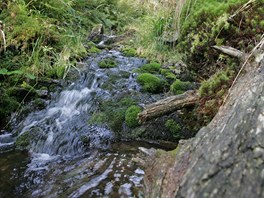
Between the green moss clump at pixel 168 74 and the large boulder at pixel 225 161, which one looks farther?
the green moss clump at pixel 168 74

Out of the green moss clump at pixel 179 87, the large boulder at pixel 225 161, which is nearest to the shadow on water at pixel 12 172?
the large boulder at pixel 225 161

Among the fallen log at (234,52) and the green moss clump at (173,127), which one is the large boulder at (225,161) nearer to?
the fallen log at (234,52)

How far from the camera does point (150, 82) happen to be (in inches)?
201

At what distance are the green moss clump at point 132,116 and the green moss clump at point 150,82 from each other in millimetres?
671

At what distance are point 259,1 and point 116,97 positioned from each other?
2406mm

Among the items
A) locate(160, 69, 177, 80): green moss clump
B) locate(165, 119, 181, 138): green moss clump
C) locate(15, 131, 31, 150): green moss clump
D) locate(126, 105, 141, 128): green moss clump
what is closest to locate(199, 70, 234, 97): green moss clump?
locate(165, 119, 181, 138): green moss clump

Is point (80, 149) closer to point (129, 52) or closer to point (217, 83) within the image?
point (217, 83)

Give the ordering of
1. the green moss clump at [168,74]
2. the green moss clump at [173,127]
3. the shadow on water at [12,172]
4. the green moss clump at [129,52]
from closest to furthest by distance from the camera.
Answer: the shadow on water at [12,172] → the green moss clump at [173,127] → the green moss clump at [168,74] → the green moss clump at [129,52]

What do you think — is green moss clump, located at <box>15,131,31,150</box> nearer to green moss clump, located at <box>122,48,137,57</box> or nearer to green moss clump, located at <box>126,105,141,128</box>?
green moss clump, located at <box>126,105,141,128</box>

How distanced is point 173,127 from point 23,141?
6.63ft

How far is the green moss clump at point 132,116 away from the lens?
424 cm

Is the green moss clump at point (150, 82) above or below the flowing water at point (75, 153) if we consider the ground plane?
above

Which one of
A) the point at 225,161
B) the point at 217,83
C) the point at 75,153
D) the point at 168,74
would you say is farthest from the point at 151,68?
the point at 225,161

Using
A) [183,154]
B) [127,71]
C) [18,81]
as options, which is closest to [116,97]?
[127,71]
